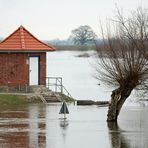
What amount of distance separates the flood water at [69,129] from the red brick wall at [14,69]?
5655mm

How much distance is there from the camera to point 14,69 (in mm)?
41906

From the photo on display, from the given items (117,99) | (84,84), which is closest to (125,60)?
(117,99)

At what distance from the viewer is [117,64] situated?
2844cm

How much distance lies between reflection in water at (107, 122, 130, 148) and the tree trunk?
1430 millimetres

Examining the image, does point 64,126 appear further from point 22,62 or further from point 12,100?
point 22,62

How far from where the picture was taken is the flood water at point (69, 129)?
21266 mm

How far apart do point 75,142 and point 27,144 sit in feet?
6.37

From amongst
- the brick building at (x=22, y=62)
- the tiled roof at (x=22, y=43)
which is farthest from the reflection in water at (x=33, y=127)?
the tiled roof at (x=22, y=43)

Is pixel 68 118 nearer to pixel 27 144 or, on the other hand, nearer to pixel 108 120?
pixel 108 120

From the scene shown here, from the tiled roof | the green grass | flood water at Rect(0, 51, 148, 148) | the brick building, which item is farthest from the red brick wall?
flood water at Rect(0, 51, 148, 148)

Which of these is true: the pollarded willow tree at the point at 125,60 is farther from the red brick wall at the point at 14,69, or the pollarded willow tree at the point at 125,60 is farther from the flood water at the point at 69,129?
the red brick wall at the point at 14,69

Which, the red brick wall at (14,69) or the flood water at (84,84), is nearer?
the red brick wall at (14,69)

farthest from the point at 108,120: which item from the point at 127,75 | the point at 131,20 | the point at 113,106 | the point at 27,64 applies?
the point at 27,64

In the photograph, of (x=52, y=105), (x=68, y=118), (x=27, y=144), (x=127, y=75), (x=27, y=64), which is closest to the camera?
(x=27, y=144)
